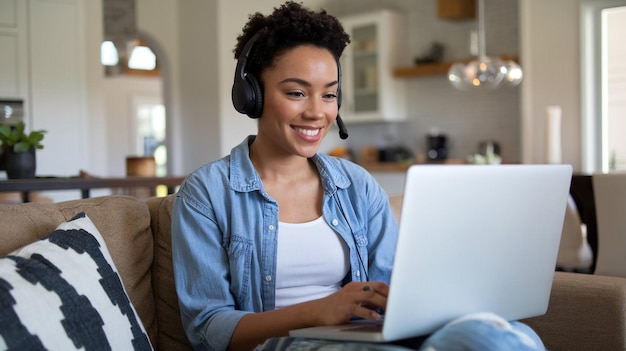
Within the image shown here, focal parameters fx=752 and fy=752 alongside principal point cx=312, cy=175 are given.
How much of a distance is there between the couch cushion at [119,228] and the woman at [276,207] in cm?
17

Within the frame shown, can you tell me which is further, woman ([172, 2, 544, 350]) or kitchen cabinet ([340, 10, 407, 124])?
kitchen cabinet ([340, 10, 407, 124])

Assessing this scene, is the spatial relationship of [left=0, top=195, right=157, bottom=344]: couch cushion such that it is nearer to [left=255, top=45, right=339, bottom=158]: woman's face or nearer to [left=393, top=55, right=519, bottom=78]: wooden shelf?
[left=255, top=45, right=339, bottom=158]: woman's face

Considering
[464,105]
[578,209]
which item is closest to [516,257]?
[578,209]

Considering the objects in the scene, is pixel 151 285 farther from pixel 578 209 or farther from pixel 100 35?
pixel 100 35

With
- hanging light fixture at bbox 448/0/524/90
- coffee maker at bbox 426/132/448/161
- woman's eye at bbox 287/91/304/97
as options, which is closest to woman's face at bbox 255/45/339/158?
woman's eye at bbox 287/91/304/97

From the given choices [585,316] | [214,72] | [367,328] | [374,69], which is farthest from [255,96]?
[374,69]

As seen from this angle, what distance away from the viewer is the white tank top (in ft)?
5.25

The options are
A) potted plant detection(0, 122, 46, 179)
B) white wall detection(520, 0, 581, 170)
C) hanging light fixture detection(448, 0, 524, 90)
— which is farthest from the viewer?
white wall detection(520, 0, 581, 170)

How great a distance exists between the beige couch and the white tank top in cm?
31

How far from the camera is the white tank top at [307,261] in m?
1.60

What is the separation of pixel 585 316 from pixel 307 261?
2.19 feet

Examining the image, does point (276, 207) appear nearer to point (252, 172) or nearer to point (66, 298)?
point (252, 172)

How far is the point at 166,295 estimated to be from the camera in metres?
1.75

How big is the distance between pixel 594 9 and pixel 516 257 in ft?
17.7
